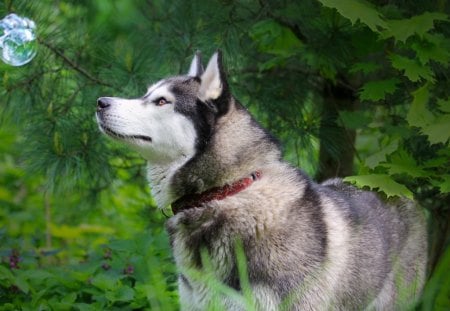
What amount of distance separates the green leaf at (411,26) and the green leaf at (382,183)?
2.25 ft

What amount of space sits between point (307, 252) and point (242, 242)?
0.29 meters

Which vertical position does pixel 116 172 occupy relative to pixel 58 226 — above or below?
above

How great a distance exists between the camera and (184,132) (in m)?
3.80

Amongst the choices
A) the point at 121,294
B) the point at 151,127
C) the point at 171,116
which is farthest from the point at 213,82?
the point at 121,294

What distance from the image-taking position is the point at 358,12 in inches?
159

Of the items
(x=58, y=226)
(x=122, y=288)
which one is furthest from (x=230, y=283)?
(x=58, y=226)

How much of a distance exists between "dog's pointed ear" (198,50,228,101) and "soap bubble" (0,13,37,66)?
4.70 feet

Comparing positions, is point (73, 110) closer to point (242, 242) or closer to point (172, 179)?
point (172, 179)

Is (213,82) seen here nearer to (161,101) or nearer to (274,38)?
(161,101)

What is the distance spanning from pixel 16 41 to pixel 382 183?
7.12ft

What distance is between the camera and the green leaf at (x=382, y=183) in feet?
13.4

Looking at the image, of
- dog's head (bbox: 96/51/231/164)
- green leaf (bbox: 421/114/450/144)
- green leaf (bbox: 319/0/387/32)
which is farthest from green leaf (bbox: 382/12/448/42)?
dog's head (bbox: 96/51/231/164)

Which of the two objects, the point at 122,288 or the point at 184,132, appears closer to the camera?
the point at 184,132

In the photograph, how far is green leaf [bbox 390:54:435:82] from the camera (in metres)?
4.21
